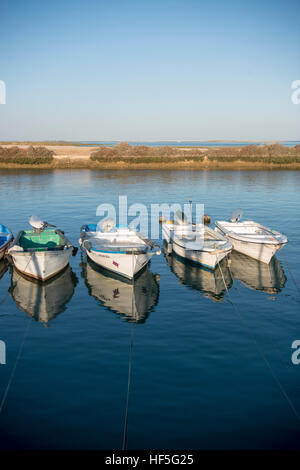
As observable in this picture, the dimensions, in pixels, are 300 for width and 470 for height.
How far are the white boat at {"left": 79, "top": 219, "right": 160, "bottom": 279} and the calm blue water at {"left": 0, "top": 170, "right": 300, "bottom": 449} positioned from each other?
1088 millimetres

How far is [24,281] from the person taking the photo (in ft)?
71.8

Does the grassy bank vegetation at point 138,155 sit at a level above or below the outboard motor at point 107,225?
above

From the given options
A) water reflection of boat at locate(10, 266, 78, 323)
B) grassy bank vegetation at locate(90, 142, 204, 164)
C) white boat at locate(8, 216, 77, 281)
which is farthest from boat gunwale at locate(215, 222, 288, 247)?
grassy bank vegetation at locate(90, 142, 204, 164)

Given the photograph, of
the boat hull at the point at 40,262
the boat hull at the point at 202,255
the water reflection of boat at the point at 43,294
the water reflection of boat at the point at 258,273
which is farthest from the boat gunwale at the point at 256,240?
the boat hull at the point at 40,262

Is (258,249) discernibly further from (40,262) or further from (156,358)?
(40,262)

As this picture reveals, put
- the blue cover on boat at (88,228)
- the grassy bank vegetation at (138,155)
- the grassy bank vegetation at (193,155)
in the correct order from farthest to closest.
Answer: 1. the grassy bank vegetation at (138,155)
2. the grassy bank vegetation at (193,155)
3. the blue cover on boat at (88,228)

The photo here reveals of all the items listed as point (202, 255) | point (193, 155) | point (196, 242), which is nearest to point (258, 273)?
point (202, 255)

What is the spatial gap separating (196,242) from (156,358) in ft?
38.8

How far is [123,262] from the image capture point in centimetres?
2122

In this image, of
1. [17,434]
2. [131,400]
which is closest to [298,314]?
[131,400]

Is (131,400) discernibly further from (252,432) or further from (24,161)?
(24,161)

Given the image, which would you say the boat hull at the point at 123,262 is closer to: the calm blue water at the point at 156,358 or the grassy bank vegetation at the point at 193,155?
the calm blue water at the point at 156,358

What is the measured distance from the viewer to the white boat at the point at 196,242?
902 inches

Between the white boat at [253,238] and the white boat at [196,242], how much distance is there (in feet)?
4.42
